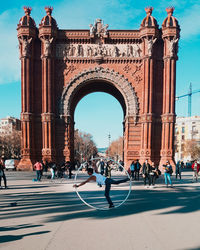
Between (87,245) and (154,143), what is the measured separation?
2429cm

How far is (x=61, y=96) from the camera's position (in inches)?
1166

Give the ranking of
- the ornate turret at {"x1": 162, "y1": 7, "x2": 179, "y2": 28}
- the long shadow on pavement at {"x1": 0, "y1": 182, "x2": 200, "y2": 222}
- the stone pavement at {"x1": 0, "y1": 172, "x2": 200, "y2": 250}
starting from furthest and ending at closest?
the ornate turret at {"x1": 162, "y1": 7, "x2": 179, "y2": 28}, the long shadow on pavement at {"x1": 0, "y1": 182, "x2": 200, "y2": 222}, the stone pavement at {"x1": 0, "y1": 172, "x2": 200, "y2": 250}

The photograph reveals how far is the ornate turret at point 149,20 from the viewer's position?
A: 93.5 ft

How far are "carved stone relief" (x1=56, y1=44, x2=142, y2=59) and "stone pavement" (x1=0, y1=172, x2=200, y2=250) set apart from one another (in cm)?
2216

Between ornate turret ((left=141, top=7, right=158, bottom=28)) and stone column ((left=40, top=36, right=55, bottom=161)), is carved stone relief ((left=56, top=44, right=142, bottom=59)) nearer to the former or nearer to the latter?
stone column ((left=40, top=36, right=55, bottom=161))

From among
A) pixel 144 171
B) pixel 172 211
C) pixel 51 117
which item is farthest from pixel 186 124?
pixel 172 211

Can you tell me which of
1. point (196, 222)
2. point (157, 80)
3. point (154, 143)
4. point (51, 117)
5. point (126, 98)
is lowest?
point (196, 222)

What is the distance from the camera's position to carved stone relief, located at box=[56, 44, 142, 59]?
29.5 m

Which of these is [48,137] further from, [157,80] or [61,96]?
[157,80]

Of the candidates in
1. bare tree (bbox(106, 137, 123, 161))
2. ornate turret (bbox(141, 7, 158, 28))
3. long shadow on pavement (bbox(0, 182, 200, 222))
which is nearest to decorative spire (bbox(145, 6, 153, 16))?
ornate turret (bbox(141, 7, 158, 28))

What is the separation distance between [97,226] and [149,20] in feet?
88.3

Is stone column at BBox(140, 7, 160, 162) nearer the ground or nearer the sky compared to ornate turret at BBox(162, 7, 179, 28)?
nearer the ground

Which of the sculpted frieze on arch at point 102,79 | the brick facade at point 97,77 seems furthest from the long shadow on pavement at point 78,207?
the sculpted frieze on arch at point 102,79

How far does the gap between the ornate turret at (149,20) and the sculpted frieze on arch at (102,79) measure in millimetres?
6502
